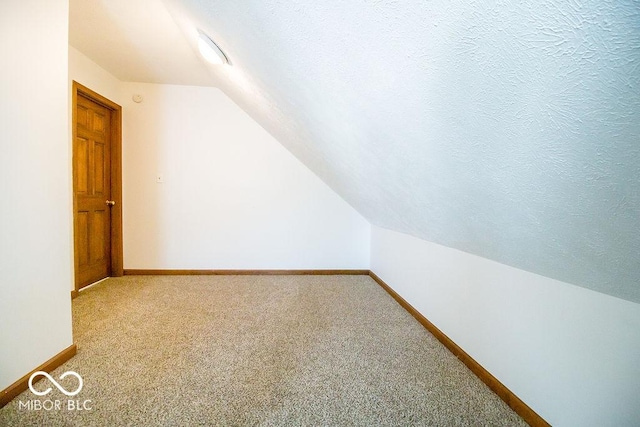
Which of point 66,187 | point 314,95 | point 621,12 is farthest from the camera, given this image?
point 66,187

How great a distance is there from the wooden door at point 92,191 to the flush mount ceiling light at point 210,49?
166 cm

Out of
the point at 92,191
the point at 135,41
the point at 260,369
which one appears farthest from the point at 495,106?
the point at 92,191

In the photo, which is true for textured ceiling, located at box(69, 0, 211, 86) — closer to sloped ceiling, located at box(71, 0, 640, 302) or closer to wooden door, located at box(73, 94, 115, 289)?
wooden door, located at box(73, 94, 115, 289)

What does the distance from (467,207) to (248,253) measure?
2.89 m

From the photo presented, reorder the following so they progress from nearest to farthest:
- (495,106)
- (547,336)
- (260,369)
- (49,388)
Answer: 1. (495,106)
2. (547,336)
3. (49,388)
4. (260,369)

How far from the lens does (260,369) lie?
149cm

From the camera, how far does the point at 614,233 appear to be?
0.67m

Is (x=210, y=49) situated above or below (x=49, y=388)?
above

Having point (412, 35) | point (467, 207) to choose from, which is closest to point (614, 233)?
point (467, 207)

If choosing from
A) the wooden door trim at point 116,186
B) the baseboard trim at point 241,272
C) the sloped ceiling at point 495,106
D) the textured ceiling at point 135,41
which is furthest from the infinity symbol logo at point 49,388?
the textured ceiling at point 135,41

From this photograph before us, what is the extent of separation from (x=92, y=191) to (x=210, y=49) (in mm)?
2200

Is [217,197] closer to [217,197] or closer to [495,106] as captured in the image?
[217,197]

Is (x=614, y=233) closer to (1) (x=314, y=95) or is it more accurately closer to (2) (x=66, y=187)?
(1) (x=314, y=95)

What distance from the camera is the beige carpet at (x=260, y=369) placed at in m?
1.17
